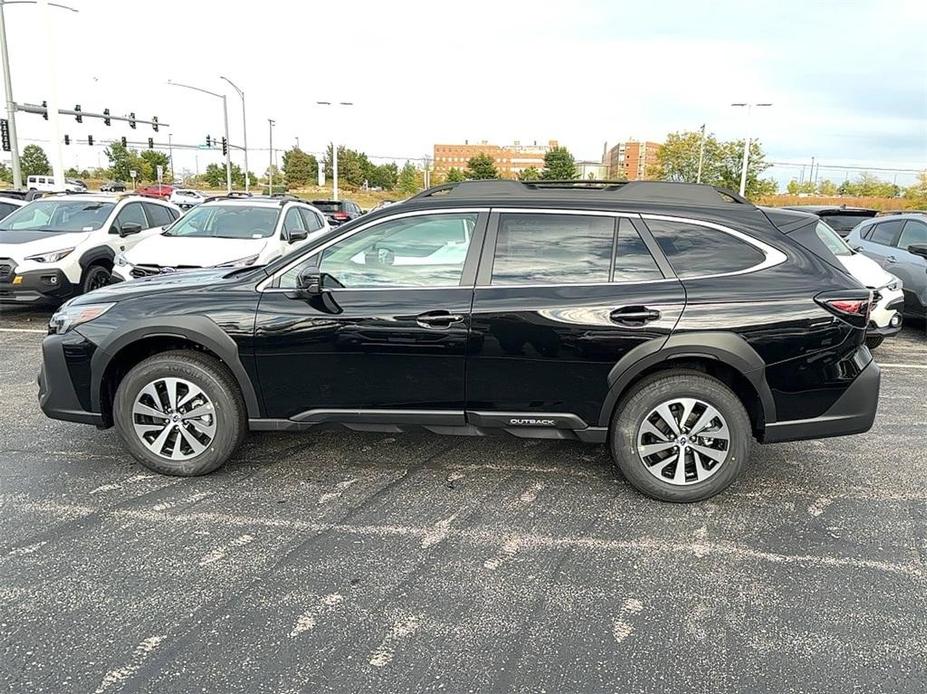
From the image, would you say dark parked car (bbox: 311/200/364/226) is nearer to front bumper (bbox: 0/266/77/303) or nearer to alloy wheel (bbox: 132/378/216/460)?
front bumper (bbox: 0/266/77/303)

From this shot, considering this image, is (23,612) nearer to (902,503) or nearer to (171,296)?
(171,296)

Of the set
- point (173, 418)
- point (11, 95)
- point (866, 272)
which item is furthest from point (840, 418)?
point (11, 95)

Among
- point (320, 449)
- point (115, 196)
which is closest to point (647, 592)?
point (320, 449)

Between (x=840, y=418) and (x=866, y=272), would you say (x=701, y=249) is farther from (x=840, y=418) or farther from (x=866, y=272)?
(x=866, y=272)

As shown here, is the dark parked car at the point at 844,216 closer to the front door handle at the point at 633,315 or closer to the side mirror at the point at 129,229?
the front door handle at the point at 633,315

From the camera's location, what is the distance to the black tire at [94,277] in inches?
361

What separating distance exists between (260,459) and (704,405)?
9.09 feet

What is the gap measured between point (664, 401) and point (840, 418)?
1006 millimetres

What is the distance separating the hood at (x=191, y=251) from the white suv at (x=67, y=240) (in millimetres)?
816

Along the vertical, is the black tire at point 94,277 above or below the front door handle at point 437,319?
below

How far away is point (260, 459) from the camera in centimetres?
448

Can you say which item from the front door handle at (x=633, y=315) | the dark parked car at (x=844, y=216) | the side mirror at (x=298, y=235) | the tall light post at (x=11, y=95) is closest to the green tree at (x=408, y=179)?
the tall light post at (x=11, y=95)

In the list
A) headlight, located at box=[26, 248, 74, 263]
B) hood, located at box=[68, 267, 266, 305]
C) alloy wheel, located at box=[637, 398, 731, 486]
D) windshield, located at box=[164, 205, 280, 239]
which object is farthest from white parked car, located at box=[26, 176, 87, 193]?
alloy wheel, located at box=[637, 398, 731, 486]

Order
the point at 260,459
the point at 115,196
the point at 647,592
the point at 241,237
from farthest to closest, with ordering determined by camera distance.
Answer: the point at 115,196 → the point at 241,237 → the point at 260,459 → the point at 647,592
